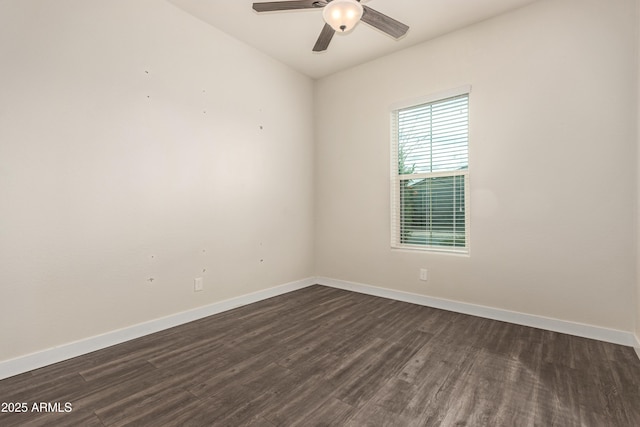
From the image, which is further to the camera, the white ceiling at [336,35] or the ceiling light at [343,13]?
Answer: the white ceiling at [336,35]

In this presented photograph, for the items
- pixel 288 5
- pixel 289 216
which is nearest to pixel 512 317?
pixel 289 216

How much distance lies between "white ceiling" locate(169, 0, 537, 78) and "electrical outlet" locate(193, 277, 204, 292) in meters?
2.59

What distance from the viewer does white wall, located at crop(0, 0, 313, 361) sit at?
2.10m

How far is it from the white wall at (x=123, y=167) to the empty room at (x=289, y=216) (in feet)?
0.05

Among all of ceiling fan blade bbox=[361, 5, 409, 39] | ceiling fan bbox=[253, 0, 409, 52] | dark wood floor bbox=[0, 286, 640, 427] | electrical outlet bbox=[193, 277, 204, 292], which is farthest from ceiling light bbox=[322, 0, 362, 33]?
electrical outlet bbox=[193, 277, 204, 292]

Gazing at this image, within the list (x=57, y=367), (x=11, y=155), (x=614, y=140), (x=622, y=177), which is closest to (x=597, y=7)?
(x=614, y=140)

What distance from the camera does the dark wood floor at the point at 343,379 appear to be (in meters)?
1.62

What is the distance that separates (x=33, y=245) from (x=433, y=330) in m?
3.16

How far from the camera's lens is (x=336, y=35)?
3.33 meters

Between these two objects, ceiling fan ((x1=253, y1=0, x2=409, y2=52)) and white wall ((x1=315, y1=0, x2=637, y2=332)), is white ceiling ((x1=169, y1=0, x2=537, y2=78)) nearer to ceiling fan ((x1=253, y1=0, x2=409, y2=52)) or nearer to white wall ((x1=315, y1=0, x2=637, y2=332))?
white wall ((x1=315, y1=0, x2=637, y2=332))

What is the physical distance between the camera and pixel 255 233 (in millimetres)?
3688

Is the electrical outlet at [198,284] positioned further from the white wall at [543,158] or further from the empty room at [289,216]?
the white wall at [543,158]

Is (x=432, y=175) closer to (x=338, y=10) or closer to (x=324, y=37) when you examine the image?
(x=324, y=37)

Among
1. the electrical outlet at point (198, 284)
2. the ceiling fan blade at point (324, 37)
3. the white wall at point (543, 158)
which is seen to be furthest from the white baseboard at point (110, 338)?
the ceiling fan blade at point (324, 37)
